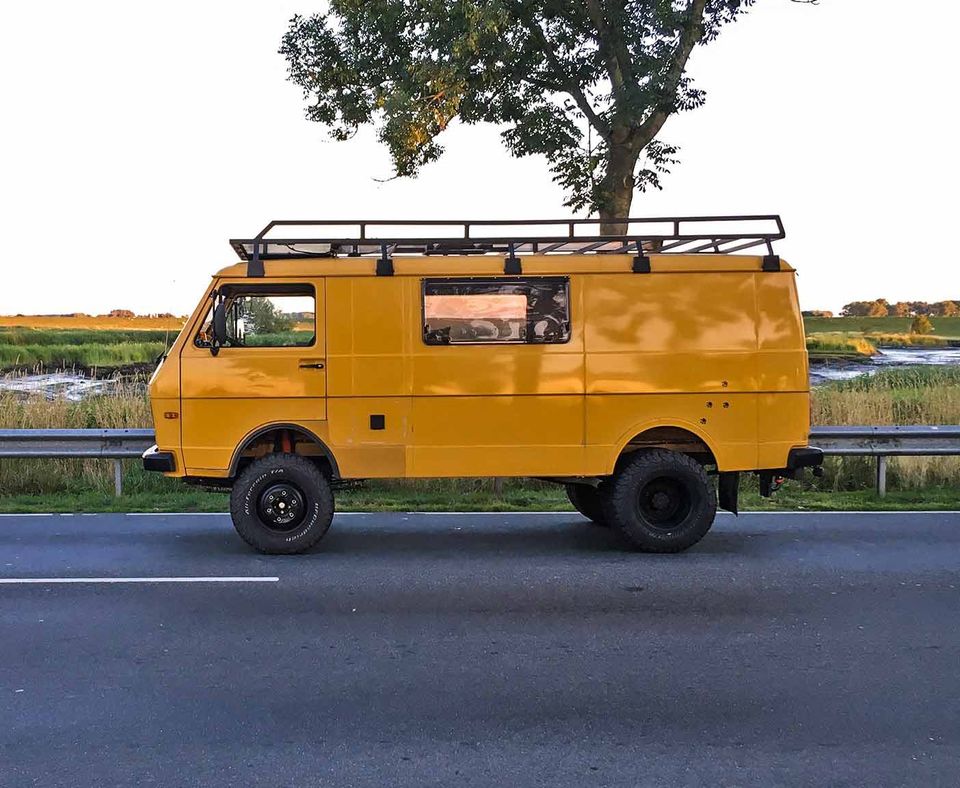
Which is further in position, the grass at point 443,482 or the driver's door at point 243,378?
the grass at point 443,482

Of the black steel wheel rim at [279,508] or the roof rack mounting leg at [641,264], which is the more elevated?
the roof rack mounting leg at [641,264]

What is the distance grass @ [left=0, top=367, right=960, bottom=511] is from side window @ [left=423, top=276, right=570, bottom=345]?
2.89 metres

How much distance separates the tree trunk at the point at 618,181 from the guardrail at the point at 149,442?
600 centimetres

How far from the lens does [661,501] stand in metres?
9.23

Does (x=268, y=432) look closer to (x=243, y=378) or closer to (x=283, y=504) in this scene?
(x=243, y=378)

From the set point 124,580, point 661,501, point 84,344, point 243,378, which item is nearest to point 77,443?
point 243,378

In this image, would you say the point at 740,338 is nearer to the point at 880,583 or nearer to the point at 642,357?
the point at 642,357

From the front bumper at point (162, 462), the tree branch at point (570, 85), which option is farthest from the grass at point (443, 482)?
the tree branch at point (570, 85)

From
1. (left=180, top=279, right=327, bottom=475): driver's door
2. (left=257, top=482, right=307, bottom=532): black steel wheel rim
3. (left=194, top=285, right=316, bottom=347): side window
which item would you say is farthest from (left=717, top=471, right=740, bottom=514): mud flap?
(left=194, top=285, right=316, bottom=347): side window

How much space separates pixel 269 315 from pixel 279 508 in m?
1.74

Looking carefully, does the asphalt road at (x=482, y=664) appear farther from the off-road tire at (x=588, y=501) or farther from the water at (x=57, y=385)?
the water at (x=57, y=385)

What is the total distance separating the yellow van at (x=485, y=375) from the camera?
8984mm

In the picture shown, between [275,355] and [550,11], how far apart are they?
1016 centimetres

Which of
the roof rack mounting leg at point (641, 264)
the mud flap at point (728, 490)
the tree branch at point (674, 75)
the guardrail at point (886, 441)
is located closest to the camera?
the roof rack mounting leg at point (641, 264)
